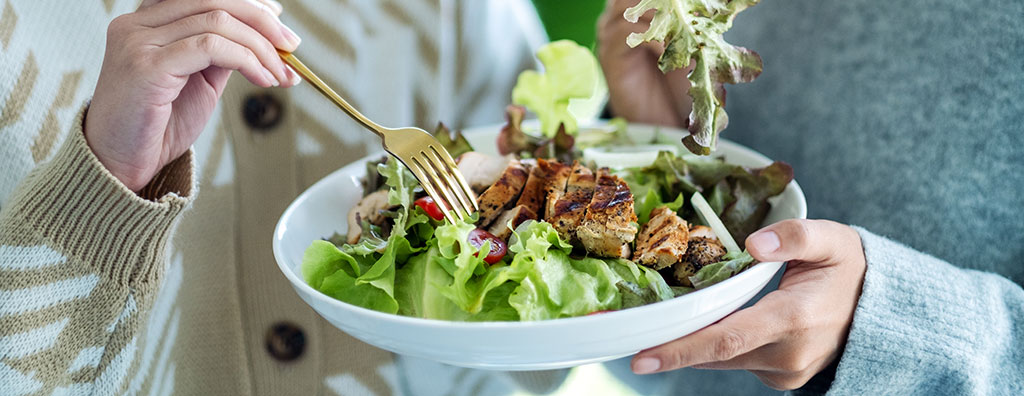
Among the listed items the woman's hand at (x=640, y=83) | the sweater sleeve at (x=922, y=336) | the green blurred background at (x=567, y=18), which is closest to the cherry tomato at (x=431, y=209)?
the sweater sleeve at (x=922, y=336)

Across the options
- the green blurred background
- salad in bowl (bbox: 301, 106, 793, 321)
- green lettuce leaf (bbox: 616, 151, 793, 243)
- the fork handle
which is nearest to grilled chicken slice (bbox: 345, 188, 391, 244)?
salad in bowl (bbox: 301, 106, 793, 321)

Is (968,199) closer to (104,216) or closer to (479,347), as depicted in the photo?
(479,347)

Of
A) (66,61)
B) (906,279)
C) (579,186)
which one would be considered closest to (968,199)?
(906,279)

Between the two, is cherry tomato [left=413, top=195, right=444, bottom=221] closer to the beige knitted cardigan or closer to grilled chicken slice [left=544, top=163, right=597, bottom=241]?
grilled chicken slice [left=544, top=163, right=597, bottom=241]

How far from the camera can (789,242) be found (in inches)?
34.7

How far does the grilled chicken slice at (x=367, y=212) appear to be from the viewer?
1.11m

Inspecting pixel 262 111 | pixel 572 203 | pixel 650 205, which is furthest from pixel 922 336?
pixel 262 111

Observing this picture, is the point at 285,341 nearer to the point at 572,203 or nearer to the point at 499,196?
the point at 499,196

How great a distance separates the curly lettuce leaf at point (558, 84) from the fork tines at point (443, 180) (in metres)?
0.46

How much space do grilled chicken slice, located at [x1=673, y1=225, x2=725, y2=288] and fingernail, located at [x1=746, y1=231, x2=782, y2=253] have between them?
0.10 m

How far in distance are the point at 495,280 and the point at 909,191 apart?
3.18 ft

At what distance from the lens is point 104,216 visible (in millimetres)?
998

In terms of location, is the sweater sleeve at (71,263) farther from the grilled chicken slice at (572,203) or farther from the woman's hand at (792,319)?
the woman's hand at (792,319)

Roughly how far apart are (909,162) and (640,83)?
620mm
